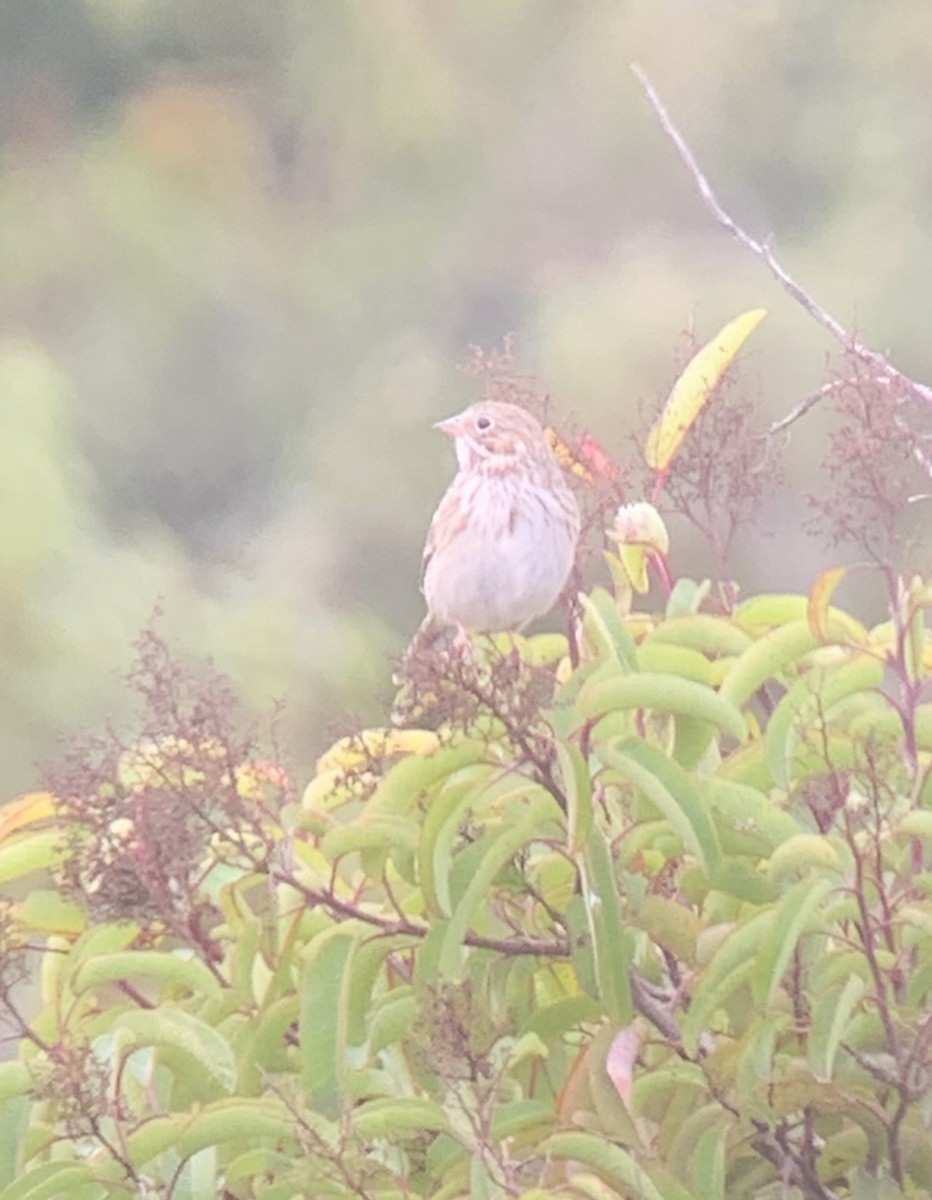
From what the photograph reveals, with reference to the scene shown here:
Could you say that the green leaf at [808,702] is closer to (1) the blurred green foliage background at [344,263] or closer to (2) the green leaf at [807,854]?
(2) the green leaf at [807,854]

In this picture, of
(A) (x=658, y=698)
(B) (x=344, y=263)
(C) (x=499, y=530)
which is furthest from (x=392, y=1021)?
(B) (x=344, y=263)

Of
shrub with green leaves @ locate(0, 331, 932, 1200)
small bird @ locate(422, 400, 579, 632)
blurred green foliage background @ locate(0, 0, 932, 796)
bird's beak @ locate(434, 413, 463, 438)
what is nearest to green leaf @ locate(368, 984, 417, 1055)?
shrub with green leaves @ locate(0, 331, 932, 1200)

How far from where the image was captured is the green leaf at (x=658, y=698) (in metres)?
0.56

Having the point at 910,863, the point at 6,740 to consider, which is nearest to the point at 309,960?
the point at 910,863

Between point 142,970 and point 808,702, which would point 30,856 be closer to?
point 142,970

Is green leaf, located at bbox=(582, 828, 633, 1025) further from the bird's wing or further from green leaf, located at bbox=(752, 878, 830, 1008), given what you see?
the bird's wing

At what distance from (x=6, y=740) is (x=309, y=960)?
1.91m

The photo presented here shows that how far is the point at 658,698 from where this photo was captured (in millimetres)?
563

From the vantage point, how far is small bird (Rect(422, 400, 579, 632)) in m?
1.05

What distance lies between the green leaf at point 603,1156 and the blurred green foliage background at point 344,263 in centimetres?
161

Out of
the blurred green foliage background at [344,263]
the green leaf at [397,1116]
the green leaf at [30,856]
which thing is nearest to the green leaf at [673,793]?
the green leaf at [397,1116]

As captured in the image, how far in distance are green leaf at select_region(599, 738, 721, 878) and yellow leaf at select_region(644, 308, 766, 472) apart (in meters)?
0.20

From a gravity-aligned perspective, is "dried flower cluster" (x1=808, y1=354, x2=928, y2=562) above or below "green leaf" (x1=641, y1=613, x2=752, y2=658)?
above

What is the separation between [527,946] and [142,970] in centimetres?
12
